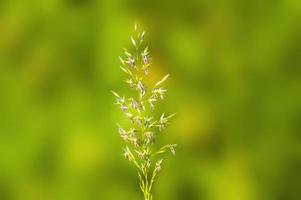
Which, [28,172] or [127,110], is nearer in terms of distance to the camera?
[127,110]

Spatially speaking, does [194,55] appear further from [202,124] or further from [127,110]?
[127,110]

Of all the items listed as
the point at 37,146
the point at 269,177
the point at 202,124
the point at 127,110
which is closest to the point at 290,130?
the point at 269,177

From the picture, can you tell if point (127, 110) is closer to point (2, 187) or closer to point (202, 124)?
point (202, 124)

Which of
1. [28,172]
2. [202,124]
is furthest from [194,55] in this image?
[28,172]

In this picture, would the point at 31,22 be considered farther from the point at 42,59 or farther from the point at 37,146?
the point at 37,146

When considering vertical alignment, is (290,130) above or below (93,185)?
above

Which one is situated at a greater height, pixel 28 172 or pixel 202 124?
pixel 202 124

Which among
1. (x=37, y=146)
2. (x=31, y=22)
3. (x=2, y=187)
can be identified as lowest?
(x=2, y=187)

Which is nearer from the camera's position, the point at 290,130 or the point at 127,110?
the point at 127,110
